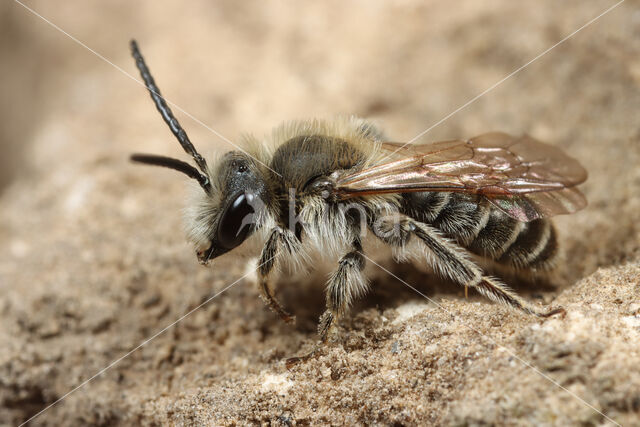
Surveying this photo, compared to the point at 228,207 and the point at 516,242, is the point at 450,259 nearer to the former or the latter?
the point at 516,242

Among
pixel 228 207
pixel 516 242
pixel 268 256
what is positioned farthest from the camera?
pixel 516 242

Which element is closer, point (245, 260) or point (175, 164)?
point (175, 164)

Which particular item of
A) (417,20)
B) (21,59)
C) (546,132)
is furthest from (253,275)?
(21,59)

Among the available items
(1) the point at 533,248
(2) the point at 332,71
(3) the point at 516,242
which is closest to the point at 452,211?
(3) the point at 516,242

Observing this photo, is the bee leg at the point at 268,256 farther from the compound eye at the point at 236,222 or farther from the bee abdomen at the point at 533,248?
the bee abdomen at the point at 533,248

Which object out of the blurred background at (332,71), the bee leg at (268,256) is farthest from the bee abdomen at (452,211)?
the blurred background at (332,71)

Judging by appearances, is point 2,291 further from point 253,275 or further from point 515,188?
point 515,188

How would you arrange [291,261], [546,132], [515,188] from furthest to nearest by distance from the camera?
[546,132]
[291,261]
[515,188]
